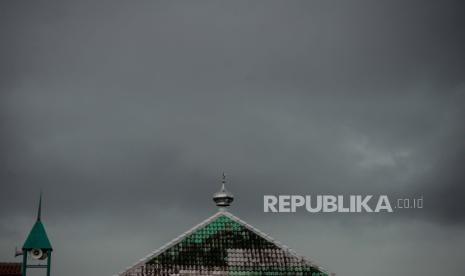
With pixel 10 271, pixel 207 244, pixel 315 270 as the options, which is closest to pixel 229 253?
pixel 207 244

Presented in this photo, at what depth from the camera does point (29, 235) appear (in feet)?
173

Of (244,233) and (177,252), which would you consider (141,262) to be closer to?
(177,252)

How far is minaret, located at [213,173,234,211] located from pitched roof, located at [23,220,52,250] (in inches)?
951

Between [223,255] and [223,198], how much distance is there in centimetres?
257

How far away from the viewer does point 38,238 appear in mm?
52438

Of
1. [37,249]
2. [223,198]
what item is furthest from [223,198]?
[37,249]

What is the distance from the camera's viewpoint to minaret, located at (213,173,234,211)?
3180 cm

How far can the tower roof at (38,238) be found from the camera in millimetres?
51969

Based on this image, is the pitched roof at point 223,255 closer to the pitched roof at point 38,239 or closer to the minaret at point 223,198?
the minaret at point 223,198

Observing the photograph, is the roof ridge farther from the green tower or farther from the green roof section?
the green tower

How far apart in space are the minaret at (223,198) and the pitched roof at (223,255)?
0.91 feet

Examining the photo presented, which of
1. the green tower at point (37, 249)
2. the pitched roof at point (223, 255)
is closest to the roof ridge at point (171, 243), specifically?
the pitched roof at point (223, 255)

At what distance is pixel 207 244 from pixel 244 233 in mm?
1752

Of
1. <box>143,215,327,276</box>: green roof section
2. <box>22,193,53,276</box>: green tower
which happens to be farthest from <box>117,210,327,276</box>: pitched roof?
<box>22,193,53,276</box>: green tower
